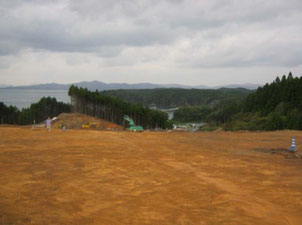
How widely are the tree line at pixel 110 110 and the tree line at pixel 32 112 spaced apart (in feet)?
45.1

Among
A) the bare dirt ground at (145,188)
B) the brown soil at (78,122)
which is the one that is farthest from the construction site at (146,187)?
the brown soil at (78,122)

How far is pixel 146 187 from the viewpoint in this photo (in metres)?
7.88

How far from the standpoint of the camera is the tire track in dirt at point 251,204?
600cm

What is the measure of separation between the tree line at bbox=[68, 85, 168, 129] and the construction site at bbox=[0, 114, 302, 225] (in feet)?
131

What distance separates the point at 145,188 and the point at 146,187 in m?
0.10

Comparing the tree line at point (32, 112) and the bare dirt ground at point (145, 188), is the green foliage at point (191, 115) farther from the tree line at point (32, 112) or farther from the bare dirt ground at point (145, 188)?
the bare dirt ground at point (145, 188)

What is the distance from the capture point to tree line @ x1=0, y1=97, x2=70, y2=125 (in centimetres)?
5575

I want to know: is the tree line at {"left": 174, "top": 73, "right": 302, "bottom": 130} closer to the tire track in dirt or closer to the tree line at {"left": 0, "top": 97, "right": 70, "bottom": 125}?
the tire track in dirt

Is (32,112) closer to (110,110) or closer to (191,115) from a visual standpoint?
(110,110)

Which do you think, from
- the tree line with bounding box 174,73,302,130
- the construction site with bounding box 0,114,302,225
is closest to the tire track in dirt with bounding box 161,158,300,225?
the construction site with bounding box 0,114,302,225

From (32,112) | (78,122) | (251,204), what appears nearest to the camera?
(251,204)

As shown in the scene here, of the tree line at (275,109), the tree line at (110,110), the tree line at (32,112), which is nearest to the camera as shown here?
the tree line at (275,109)

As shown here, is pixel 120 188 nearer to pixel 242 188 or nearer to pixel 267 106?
pixel 242 188

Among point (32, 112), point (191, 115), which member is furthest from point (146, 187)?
point (191, 115)
